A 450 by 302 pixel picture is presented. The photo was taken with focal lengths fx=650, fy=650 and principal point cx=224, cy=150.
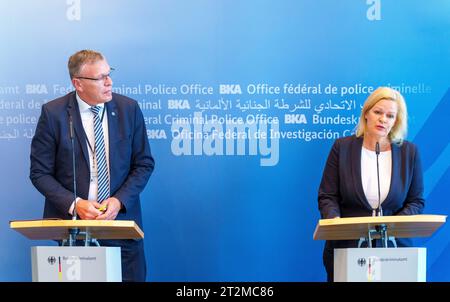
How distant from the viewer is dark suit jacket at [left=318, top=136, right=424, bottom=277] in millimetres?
3666

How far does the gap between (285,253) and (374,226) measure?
1.62 meters

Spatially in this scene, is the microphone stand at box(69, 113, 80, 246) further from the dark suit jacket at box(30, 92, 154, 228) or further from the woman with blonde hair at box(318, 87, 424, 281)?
the woman with blonde hair at box(318, 87, 424, 281)

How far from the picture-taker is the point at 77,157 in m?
3.76

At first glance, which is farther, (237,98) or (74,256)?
(237,98)

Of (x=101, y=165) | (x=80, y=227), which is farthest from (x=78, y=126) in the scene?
(x=80, y=227)

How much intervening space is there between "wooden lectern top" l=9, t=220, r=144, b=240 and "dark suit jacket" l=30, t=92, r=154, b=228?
0.35m

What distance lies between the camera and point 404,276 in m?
3.10

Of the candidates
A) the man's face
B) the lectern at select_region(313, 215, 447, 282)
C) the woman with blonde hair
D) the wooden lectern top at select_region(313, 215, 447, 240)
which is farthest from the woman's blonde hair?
the man's face

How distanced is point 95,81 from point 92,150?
40 cm

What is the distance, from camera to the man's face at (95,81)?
3.73 m

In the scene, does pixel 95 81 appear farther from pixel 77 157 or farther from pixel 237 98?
pixel 237 98

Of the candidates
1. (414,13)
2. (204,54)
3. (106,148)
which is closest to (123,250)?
(106,148)

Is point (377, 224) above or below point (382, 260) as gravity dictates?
above

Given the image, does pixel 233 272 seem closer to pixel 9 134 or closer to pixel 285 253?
pixel 285 253
